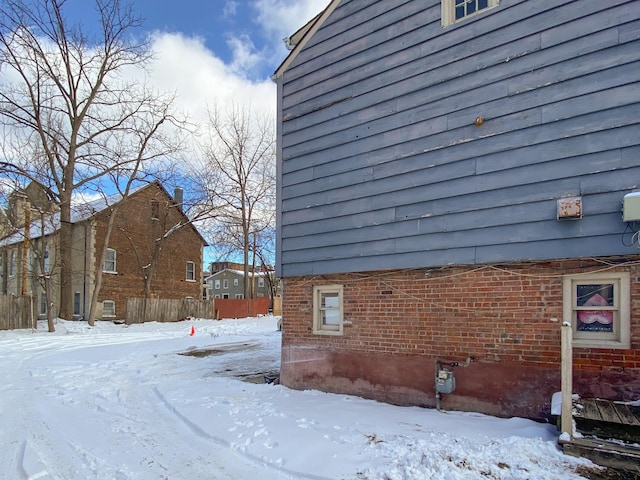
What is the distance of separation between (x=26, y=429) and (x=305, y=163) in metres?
5.59

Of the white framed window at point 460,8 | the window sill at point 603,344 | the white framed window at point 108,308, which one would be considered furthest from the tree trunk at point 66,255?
the window sill at point 603,344

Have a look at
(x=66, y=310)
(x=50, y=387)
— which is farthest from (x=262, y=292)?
(x=50, y=387)

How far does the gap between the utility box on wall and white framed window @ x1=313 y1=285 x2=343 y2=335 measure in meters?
4.02

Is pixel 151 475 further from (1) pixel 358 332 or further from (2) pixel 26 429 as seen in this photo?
(1) pixel 358 332

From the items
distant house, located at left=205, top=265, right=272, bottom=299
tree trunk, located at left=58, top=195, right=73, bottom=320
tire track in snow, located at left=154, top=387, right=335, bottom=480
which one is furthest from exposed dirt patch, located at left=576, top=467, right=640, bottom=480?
distant house, located at left=205, top=265, right=272, bottom=299

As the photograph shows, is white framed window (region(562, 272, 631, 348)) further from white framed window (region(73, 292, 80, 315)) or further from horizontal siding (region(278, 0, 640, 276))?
white framed window (region(73, 292, 80, 315))

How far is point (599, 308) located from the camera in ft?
16.4

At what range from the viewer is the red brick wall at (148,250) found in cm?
2684

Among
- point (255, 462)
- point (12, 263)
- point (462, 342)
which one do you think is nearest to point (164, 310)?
point (12, 263)

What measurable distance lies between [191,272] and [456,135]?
28.6m

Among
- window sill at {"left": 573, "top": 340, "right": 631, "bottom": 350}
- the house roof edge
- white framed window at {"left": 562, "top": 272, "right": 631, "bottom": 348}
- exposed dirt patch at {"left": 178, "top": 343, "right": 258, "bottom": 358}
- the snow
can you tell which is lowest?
exposed dirt patch at {"left": 178, "top": 343, "right": 258, "bottom": 358}

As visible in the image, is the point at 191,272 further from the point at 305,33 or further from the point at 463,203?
the point at 463,203

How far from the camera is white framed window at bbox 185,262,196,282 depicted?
3178cm

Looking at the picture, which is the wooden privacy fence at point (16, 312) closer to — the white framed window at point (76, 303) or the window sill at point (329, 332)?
the white framed window at point (76, 303)
